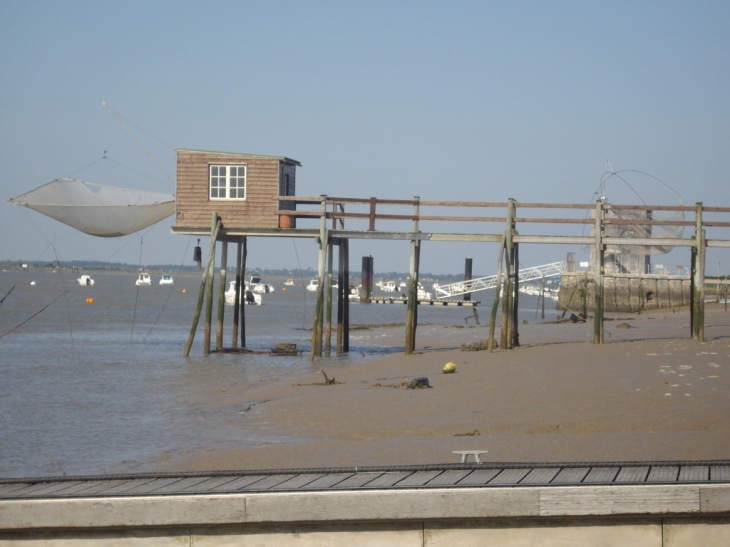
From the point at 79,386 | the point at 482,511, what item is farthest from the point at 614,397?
the point at 79,386

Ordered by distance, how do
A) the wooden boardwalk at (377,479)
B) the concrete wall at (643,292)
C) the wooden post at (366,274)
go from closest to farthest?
the wooden boardwalk at (377,479)
the concrete wall at (643,292)
the wooden post at (366,274)

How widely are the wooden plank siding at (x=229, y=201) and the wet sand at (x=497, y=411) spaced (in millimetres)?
5413

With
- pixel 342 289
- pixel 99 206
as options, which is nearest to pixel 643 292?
pixel 342 289

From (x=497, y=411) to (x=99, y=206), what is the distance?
48.1 feet

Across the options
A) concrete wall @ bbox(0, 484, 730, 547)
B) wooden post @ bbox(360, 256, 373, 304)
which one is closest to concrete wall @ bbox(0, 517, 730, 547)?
concrete wall @ bbox(0, 484, 730, 547)

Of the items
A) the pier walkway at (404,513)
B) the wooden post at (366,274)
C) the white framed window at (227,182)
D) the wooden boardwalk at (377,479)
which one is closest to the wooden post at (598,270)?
the white framed window at (227,182)

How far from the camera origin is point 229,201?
23766 millimetres

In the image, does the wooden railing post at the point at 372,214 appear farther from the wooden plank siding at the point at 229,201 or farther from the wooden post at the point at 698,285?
the wooden post at the point at 698,285

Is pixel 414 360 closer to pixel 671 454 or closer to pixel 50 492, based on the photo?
pixel 671 454

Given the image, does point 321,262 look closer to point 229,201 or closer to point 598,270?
point 229,201

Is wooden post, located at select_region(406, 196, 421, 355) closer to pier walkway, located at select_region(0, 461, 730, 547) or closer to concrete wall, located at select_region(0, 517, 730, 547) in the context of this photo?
pier walkway, located at select_region(0, 461, 730, 547)

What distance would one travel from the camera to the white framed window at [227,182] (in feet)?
78.1

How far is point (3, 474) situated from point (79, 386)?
30.7ft

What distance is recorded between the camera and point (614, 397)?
1340 centimetres
